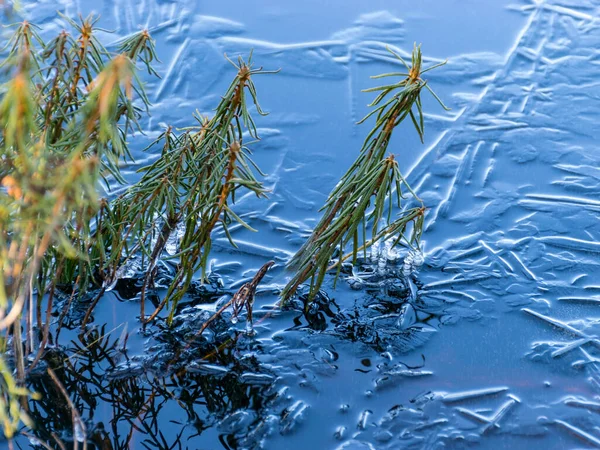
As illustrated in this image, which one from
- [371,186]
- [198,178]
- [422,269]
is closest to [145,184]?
[198,178]

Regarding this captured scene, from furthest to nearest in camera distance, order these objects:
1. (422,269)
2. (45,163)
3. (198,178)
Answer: (422,269) < (198,178) < (45,163)

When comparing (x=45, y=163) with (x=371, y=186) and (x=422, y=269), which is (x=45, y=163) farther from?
(x=422, y=269)

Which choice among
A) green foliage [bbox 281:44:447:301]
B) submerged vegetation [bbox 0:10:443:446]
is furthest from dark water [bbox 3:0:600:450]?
green foliage [bbox 281:44:447:301]

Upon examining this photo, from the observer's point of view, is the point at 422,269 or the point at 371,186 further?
the point at 422,269

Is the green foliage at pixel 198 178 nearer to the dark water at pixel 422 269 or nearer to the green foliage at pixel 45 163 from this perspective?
the green foliage at pixel 45 163

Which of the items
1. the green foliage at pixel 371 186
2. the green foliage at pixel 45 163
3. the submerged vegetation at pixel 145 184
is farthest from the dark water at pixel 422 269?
the green foliage at pixel 45 163

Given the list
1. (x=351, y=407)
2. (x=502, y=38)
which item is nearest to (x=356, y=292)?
(x=351, y=407)

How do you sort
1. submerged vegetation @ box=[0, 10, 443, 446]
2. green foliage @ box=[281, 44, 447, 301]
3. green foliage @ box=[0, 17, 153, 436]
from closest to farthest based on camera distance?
green foliage @ box=[0, 17, 153, 436] < submerged vegetation @ box=[0, 10, 443, 446] < green foliage @ box=[281, 44, 447, 301]

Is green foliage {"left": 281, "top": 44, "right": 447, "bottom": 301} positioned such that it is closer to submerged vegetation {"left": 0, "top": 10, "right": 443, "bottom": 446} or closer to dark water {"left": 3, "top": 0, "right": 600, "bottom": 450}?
submerged vegetation {"left": 0, "top": 10, "right": 443, "bottom": 446}

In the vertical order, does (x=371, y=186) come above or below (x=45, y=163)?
below
